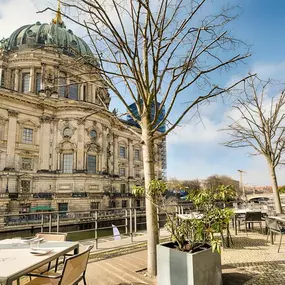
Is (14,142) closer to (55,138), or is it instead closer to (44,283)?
(55,138)

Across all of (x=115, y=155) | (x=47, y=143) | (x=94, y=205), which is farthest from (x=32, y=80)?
(x=94, y=205)

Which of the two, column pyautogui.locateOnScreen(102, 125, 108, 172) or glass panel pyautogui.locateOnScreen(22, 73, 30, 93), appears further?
glass panel pyautogui.locateOnScreen(22, 73, 30, 93)

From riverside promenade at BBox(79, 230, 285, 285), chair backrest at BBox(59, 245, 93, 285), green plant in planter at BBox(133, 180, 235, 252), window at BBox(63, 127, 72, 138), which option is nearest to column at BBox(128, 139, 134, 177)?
window at BBox(63, 127, 72, 138)

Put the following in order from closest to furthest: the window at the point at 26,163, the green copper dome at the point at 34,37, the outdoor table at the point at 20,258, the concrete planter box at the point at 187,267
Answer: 1. the outdoor table at the point at 20,258
2. the concrete planter box at the point at 187,267
3. the window at the point at 26,163
4. the green copper dome at the point at 34,37

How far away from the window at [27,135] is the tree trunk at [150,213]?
30713 millimetres

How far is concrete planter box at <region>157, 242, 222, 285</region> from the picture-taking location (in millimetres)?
3264

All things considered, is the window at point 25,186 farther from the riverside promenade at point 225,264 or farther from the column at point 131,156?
the riverside promenade at point 225,264

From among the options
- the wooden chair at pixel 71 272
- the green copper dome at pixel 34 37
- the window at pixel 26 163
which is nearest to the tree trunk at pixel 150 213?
the wooden chair at pixel 71 272

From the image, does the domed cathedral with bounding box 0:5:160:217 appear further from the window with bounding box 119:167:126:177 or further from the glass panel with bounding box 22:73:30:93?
the window with bounding box 119:167:126:177

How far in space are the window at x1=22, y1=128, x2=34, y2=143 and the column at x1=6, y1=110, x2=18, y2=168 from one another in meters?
1.35

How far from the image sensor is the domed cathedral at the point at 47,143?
29.2m

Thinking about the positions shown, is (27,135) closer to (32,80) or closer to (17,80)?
(32,80)

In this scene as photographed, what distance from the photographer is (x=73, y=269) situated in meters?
2.84

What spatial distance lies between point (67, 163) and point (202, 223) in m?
31.4
